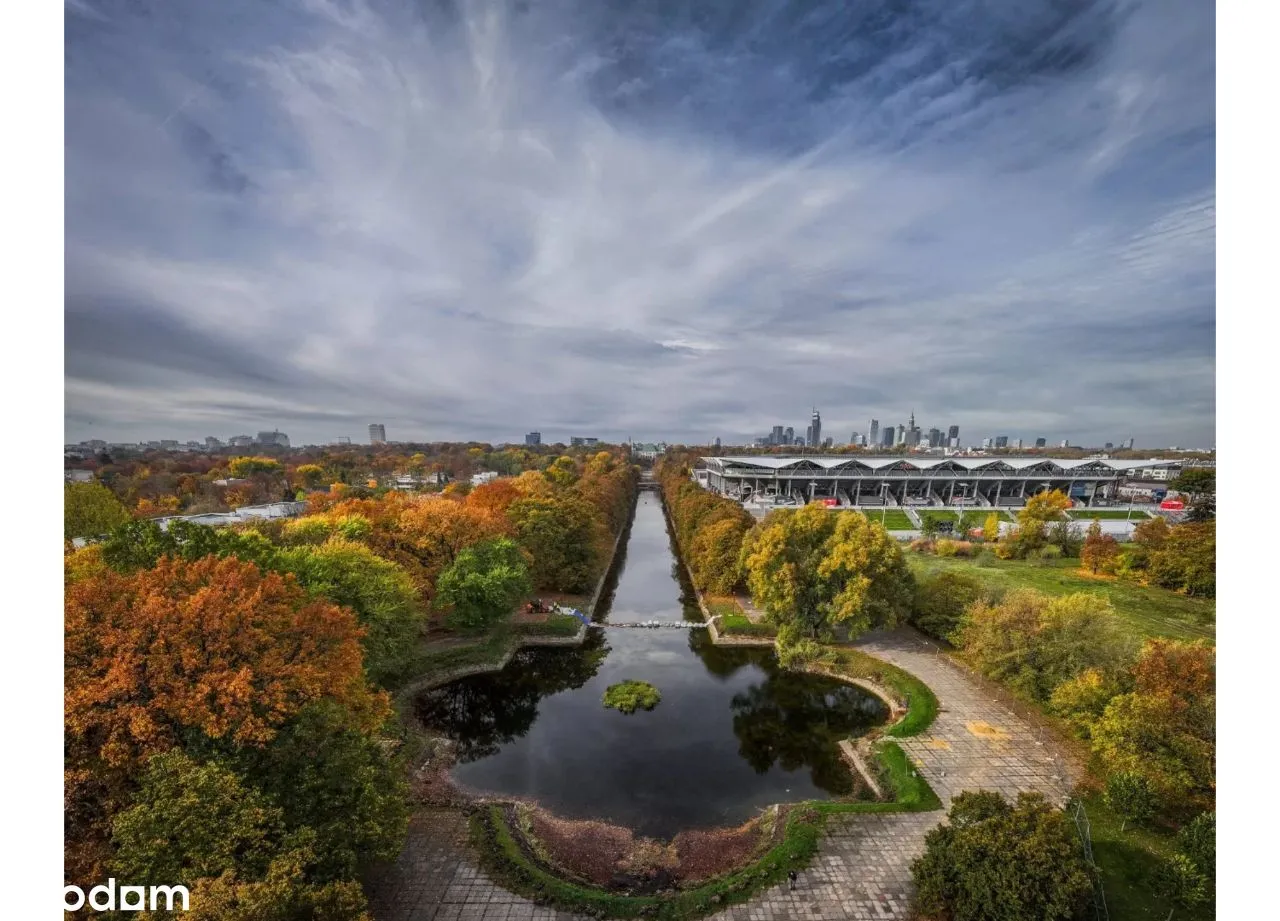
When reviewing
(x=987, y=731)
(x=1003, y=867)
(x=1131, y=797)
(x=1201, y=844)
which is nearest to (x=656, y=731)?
(x=987, y=731)

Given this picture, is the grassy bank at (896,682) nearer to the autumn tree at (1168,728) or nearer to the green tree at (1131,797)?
the autumn tree at (1168,728)

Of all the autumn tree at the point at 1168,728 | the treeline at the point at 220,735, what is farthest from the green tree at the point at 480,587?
the autumn tree at the point at 1168,728

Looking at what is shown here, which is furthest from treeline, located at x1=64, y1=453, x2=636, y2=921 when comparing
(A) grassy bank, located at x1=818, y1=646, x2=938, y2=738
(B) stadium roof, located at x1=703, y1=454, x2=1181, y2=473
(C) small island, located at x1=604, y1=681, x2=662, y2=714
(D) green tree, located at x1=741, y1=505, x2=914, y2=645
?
(B) stadium roof, located at x1=703, y1=454, x2=1181, y2=473

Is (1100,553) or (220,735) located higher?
(220,735)

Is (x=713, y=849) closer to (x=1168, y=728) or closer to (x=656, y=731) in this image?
(x=656, y=731)

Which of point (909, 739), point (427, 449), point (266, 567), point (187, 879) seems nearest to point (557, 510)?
point (266, 567)

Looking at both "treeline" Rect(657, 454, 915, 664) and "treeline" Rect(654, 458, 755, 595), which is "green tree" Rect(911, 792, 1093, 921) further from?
"treeline" Rect(654, 458, 755, 595)

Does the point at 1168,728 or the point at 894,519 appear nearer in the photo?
the point at 1168,728
